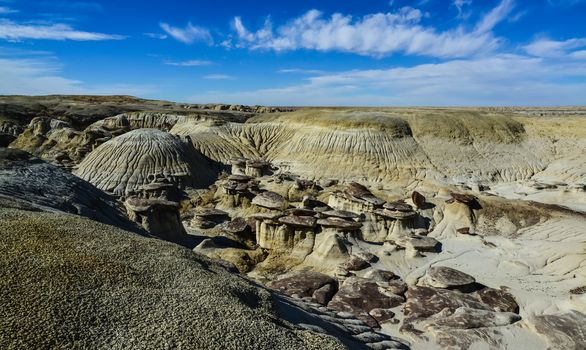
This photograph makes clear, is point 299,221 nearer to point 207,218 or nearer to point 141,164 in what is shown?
point 207,218

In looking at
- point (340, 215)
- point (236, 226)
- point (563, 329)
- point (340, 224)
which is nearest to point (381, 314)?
point (563, 329)

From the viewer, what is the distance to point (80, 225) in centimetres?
1170

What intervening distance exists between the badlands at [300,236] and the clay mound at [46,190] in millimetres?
112

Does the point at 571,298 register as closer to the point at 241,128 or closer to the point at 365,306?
the point at 365,306

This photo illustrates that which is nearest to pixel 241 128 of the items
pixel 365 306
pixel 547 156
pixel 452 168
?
pixel 452 168

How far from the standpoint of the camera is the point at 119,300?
8312 millimetres

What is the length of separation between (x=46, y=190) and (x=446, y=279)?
57.6 ft

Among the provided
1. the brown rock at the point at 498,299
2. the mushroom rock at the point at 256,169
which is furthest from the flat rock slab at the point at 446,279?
the mushroom rock at the point at 256,169

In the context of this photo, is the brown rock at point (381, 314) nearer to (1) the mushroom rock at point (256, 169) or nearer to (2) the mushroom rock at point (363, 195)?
(2) the mushroom rock at point (363, 195)

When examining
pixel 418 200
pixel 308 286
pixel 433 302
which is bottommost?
pixel 308 286

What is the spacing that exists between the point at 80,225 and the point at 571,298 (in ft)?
60.0

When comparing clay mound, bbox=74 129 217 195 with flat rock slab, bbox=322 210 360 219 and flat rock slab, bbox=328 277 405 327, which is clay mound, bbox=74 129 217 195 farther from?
flat rock slab, bbox=328 277 405 327

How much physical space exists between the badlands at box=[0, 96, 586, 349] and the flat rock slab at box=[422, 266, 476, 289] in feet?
0.29

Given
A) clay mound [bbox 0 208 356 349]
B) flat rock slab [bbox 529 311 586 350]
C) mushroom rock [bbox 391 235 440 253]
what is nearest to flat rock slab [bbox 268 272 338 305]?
clay mound [bbox 0 208 356 349]
